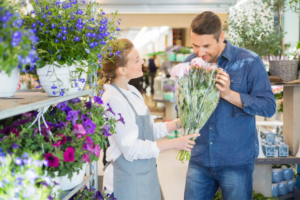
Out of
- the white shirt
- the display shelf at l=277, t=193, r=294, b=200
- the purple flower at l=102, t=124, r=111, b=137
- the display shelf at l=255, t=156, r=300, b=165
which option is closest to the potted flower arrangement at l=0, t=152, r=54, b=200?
the purple flower at l=102, t=124, r=111, b=137

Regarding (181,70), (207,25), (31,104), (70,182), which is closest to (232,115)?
(181,70)

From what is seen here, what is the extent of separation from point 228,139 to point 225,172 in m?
0.20

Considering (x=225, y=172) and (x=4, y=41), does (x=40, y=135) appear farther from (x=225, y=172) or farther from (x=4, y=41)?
(x=225, y=172)

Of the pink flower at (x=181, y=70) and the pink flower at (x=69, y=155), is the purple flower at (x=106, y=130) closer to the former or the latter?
the pink flower at (x=69, y=155)

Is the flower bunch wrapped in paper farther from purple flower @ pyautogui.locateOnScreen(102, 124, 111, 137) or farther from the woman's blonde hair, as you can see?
purple flower @ pyautogui.locateOnScreen(102, 124, 111, 137)

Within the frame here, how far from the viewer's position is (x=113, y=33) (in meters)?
1.37

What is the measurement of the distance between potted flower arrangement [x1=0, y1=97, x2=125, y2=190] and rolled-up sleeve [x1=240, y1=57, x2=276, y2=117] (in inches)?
32.3

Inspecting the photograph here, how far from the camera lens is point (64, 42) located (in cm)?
114

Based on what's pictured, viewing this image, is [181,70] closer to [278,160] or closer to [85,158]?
[85,158]

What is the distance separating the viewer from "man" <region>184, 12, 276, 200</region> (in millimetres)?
1720

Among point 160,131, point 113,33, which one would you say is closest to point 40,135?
point 113,33

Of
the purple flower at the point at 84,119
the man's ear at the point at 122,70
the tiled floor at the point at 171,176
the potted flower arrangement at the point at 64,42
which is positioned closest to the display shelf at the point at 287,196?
the tiled floor at the point at 171,176

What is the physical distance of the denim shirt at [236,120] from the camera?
5.67 ft

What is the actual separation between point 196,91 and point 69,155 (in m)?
0.83
